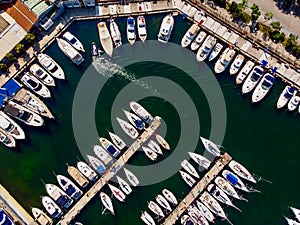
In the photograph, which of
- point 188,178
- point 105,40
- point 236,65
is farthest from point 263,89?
point 105,40

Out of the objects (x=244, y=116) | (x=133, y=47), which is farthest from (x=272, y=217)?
(x=133, y=47)

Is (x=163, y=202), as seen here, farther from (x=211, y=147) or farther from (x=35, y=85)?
(x=35, y=85)

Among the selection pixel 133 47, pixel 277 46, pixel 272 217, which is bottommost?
pixel 272 217

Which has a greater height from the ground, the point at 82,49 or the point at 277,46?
the point at 277,46

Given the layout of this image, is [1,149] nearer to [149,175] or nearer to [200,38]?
[149,175]

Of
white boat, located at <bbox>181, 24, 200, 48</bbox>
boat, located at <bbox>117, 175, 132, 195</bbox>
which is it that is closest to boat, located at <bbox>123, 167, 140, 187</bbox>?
boat, located at <bbox>117, 175, 132, 195</bbox>

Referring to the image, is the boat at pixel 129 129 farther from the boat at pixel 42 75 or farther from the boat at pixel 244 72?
the boat at pixel 244 72
